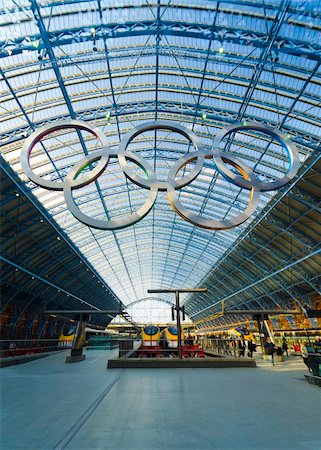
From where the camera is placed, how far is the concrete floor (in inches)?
212

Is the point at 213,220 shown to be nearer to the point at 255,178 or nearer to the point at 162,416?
the point at 255,178

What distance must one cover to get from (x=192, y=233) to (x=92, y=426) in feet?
137

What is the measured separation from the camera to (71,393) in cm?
978

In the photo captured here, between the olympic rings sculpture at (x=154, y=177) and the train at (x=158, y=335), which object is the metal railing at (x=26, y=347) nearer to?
the train at (x=158, y=335)

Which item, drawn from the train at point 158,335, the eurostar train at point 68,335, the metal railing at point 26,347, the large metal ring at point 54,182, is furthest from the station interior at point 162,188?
the eurostar train at point 68,335

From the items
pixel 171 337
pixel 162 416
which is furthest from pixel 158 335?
pixel 162 416

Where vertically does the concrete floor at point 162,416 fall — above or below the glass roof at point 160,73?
below

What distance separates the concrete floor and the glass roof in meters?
9.91

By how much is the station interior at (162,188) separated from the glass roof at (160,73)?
0.10 m

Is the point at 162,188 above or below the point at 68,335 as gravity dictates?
below

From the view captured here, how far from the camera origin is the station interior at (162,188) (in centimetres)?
724

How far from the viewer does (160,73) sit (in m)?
22.1

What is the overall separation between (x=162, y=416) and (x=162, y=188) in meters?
5.98

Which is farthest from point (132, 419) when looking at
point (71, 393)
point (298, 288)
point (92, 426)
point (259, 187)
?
point (298, 288)
